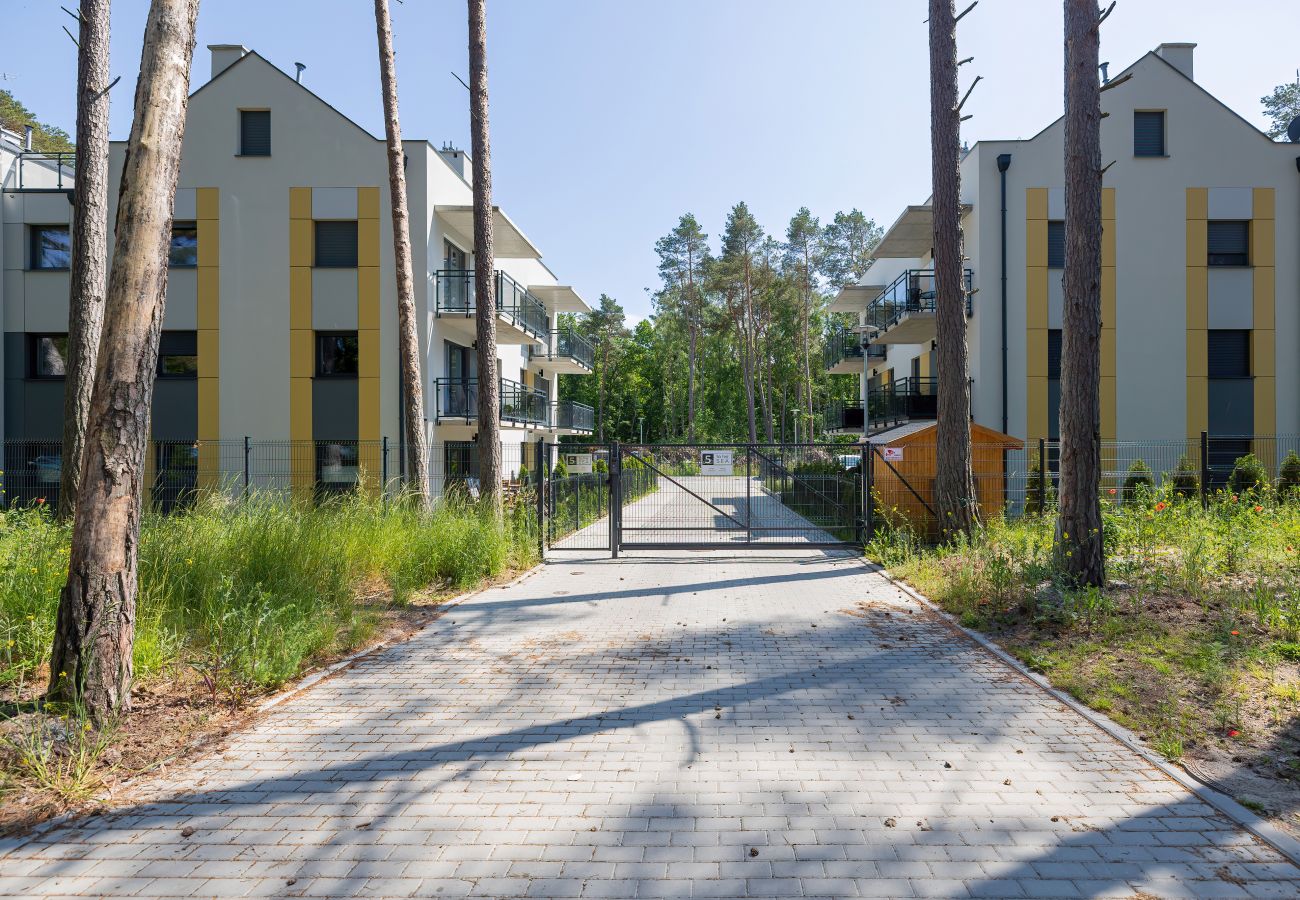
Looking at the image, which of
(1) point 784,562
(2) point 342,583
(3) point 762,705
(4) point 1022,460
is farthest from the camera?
(4) point 1022,460

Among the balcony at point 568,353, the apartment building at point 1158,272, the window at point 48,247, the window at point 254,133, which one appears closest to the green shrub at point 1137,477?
the apartment building at point 1158,272

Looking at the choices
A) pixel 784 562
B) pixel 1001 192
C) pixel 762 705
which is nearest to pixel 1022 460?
pixel 1001 192

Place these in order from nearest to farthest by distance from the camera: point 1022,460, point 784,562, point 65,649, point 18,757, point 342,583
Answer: point 18,757 < point 65,649 < point 342,583 < point 784,562 < point 1022,460

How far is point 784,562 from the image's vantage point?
1327cm

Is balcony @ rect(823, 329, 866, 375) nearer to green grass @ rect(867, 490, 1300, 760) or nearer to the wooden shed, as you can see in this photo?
the wooden shed

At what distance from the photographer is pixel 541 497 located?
44.2 feet

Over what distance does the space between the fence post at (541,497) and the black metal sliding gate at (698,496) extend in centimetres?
4

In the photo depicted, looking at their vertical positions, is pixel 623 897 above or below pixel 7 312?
below

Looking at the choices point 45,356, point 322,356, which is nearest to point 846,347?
point 322,356

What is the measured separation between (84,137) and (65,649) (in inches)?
358

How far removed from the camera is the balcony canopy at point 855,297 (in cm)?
3184

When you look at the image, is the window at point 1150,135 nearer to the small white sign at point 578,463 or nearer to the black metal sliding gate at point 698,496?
the black metal sliding gate at point 698,496

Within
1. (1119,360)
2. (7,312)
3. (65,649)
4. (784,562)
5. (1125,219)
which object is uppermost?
(1125,219)

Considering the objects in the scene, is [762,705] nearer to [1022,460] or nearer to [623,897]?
[623,897]
